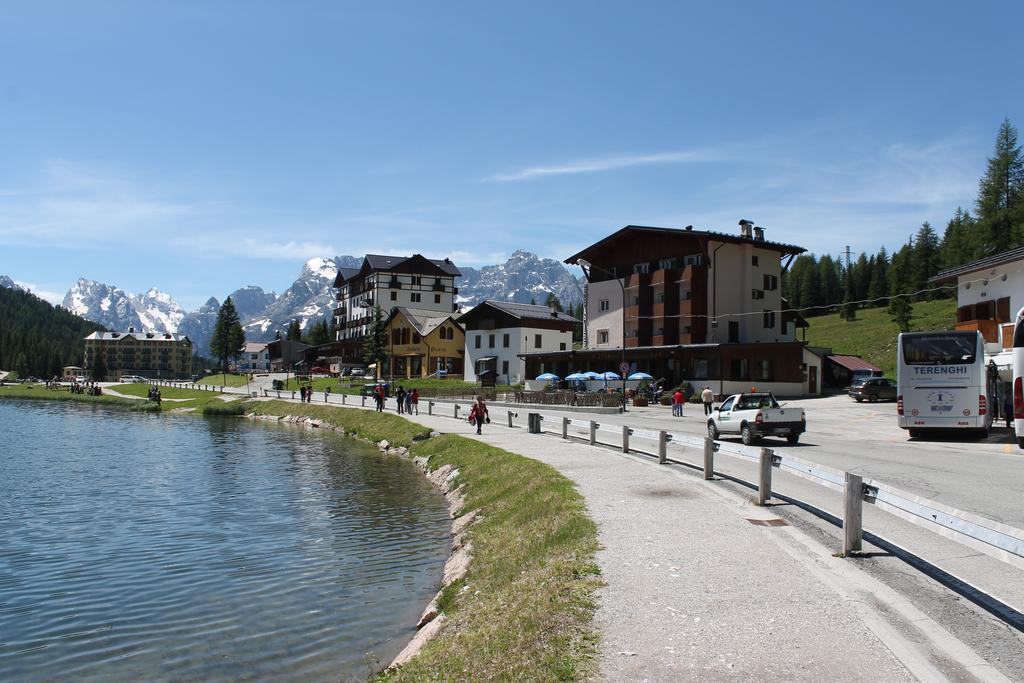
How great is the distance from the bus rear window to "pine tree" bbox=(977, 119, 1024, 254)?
64775 mm

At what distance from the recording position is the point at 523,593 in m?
8.39

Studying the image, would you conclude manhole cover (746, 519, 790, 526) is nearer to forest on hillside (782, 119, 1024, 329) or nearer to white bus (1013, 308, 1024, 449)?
white bus (1013, 308, 1024, 449)

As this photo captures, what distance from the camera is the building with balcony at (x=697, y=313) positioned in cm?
5669

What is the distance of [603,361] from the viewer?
66.6m

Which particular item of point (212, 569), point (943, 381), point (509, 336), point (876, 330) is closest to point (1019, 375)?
point (943, 381)

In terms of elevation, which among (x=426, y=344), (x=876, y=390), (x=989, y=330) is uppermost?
(x=426, y=344)

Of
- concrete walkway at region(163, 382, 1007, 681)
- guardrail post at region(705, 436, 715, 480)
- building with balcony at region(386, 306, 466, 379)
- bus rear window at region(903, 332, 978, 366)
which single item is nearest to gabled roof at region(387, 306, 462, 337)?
building with balcony at region(386, 306, 466, 379)

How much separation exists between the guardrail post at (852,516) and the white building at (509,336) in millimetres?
67194

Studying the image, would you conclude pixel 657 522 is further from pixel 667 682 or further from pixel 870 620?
pixel 667 682

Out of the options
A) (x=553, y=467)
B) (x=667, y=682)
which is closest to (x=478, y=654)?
(x=667, y=682)

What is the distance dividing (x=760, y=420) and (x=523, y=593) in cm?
1730

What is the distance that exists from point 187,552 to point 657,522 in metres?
9.84

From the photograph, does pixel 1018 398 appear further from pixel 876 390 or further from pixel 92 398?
pixel 92 398

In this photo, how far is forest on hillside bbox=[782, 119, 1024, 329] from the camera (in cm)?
7939
